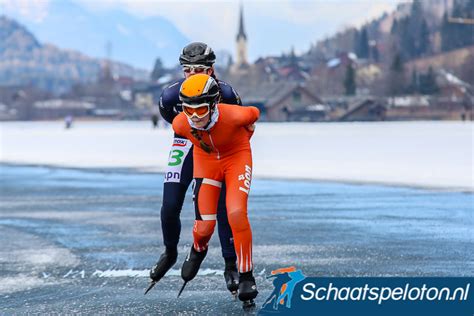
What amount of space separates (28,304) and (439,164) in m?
18.2

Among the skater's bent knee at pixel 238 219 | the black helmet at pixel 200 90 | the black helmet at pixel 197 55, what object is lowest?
the skater's bent knee at pixel 238 219

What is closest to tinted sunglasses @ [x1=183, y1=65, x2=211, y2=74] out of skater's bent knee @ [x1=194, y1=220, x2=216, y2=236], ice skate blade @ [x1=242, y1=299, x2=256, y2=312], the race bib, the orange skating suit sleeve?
the orange skating suit sleeve

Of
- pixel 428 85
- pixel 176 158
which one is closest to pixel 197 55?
pixel 176 158

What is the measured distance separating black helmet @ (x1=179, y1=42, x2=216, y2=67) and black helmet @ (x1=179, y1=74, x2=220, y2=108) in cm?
42

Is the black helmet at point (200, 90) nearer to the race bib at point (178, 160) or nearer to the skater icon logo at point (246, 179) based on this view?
the skater icon logo at point (246, 179)

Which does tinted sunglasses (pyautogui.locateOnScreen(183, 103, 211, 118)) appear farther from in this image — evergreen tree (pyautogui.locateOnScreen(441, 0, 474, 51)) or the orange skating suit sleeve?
evergreen tree (pyautogui.locateOnScreen(441, 0, 474, 51))

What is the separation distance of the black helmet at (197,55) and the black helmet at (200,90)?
0.42m

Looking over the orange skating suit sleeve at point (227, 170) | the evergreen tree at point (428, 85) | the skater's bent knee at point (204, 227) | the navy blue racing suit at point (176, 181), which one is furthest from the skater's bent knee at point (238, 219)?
the evergreen tree at point (428, 85)

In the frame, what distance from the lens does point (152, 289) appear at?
7.31 m

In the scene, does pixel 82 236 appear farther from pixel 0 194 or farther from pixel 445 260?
pixel 0 194

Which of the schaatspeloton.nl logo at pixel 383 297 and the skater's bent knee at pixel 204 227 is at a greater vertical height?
the skater's bent knee at pixel 204 227

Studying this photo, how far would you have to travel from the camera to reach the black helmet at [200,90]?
241 inches

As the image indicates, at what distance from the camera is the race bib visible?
6.84 metres

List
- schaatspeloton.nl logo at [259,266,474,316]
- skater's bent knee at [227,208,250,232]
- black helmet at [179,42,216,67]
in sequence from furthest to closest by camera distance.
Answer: black helmet at [179,42,216,67]
skater's bent knee at [227,208,250,232]
schaatspeloton.nl logo at [259,266,474,316]
